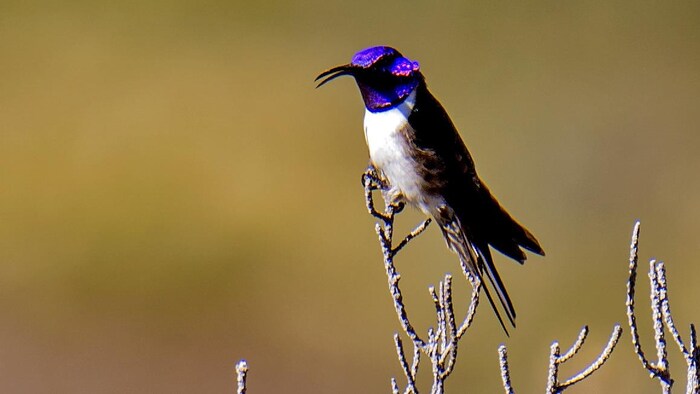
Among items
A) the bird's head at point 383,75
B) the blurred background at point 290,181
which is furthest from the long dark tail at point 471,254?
the blurred background at point 290,181

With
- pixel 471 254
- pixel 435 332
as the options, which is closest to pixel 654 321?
pixel 435 332

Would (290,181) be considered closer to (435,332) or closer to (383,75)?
(383,75)

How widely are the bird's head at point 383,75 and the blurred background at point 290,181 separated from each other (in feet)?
11.7

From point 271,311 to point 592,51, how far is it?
4.23 meters

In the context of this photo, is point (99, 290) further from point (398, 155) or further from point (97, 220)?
point (398, 155)

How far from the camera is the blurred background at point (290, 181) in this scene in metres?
8.98

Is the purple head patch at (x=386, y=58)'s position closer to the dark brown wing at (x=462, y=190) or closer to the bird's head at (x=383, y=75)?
the bird's head at (x=383, y=75)

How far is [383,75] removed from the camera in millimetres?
4105

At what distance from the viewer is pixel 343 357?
9242 mm

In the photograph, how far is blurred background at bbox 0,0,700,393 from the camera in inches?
354

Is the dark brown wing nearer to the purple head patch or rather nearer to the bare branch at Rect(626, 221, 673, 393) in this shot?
the purple head patch

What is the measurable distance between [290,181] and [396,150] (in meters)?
6.53

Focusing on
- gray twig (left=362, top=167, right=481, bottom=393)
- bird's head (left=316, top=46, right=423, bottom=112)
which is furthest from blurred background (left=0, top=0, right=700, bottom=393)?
gray twig (left=362, top=167, right=481, bottom=393)

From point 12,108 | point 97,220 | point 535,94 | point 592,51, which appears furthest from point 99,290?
point 592,51
